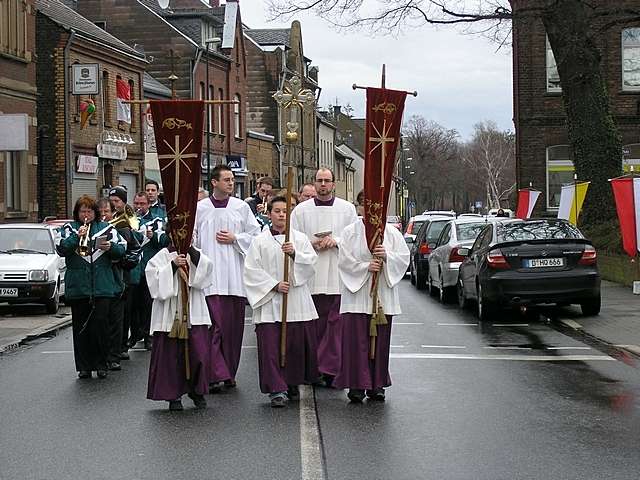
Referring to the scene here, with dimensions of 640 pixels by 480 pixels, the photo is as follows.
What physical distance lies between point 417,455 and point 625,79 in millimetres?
38338

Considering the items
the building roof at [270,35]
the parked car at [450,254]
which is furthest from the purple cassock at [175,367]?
the building roof at [270,35]

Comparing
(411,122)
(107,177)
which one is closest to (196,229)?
(107,177)

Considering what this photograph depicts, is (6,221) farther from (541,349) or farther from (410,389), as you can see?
(410,389)

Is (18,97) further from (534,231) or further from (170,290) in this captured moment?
(170,290)

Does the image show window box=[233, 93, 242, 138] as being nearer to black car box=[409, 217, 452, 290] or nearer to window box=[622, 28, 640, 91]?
window box=[622, 28, 640, 91]

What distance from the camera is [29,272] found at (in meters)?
19.2

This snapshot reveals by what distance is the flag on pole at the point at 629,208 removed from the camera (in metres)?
19.0

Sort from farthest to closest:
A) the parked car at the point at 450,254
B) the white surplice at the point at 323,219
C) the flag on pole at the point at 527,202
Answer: the flag on pole at the point at 527,202 → the parked car at the point at 450,254 → the white surplice at the point at 323,219

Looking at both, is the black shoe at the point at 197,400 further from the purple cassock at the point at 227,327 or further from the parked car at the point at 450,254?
the parked car at the point at 450,254

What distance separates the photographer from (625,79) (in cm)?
4366

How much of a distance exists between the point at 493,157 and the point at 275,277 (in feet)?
359

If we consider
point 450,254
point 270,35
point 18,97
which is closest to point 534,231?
point 450,254

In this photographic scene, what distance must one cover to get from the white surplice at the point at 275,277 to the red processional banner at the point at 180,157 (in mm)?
617

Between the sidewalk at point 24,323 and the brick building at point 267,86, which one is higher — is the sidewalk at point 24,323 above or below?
below
